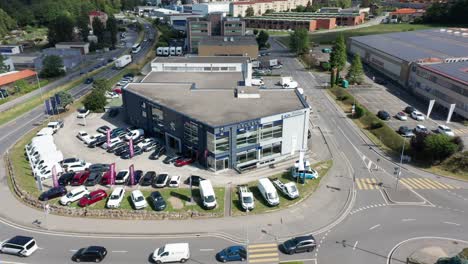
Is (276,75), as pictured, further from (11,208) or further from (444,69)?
(11,208)

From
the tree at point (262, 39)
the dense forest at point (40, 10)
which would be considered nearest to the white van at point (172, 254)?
→ the tree at point (262, 39)

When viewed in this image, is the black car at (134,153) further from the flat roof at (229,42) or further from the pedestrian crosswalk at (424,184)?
the flat roof at (229,42)

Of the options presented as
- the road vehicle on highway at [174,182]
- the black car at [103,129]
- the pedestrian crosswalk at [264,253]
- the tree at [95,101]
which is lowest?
the pedestrian crosswalk at [264,253]

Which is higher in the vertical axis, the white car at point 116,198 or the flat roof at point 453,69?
the flat roof at point 453,69

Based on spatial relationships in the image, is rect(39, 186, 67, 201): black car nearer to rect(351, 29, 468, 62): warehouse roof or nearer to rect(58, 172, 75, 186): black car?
rect(58, 172, 75, 186): black car

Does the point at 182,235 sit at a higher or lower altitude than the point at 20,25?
lower

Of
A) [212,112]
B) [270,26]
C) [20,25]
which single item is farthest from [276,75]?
[20,25]

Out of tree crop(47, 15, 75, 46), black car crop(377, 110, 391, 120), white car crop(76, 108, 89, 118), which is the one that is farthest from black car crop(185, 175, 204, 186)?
tree crop(47, 15, 75, 46)
